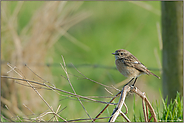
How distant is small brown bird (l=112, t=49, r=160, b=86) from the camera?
118 inches

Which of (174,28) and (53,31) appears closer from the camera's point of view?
(174,28)

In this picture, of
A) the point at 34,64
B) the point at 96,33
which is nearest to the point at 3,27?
the point at 34,64

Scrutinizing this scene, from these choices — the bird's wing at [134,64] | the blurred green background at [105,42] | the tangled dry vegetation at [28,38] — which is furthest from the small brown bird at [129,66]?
the blurred green background at [105,42]

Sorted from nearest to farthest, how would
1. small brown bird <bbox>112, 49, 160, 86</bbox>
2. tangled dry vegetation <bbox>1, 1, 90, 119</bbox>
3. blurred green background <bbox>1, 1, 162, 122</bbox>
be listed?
small brown bird <bbox>112, 49, 160, 86</bbox>, tangled dry vegetation <bbox>1, 1, 90, 119</bbox>, blurred green background <bbox>1, 1, 162, 122</bbox>

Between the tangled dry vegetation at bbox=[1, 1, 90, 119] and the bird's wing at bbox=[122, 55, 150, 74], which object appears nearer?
the bird's wing at bbox=[122, 55, 150, 74]

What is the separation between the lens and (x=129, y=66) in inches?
120

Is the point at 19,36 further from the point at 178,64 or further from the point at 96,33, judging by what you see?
the point at 96,33

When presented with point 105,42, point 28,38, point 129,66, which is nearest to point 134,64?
point 129,66

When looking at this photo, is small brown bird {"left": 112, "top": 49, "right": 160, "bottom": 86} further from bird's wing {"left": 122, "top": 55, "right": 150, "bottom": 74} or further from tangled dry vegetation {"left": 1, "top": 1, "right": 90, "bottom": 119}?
tangled dry vegetation {"left": 1, "top": 1, "right": 90, "bottom": 119}

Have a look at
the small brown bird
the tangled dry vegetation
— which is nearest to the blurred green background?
the tangled dry vegetation

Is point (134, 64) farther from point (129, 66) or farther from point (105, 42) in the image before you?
point (105, 42)

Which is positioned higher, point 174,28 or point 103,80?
point 174,28

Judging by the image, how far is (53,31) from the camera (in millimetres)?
4461

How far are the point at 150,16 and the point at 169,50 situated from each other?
594 cm
